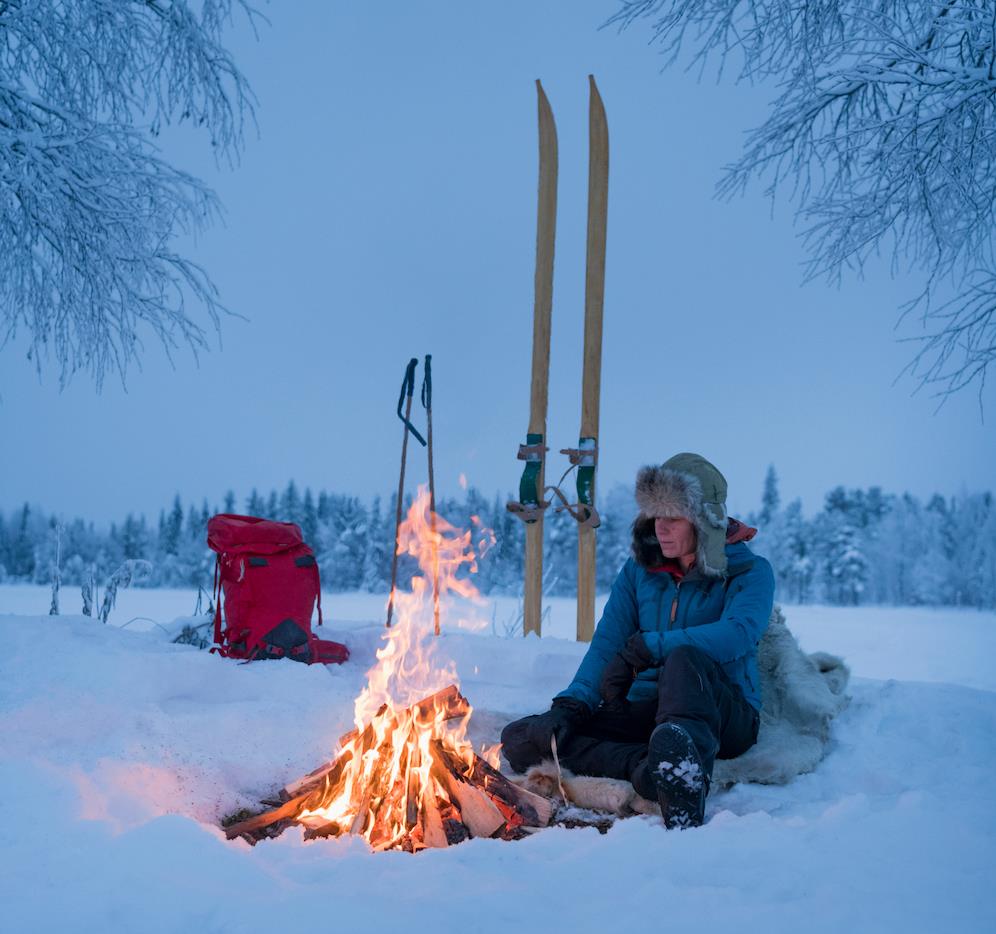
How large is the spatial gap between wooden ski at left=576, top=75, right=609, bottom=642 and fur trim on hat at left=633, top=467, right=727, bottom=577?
274cm

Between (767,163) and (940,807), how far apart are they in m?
3.63

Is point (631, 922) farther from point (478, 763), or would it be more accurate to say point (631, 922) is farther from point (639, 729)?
point (639, 729)

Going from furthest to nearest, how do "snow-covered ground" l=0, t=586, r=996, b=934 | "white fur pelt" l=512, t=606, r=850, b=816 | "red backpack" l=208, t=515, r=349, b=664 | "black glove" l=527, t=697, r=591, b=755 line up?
"red backpack" l=208, t=515, r=349, b=664 → "black glove" l=527, t=697, r=591, b=755 → "white fur pelt" l=512, t=606, r=850, b=816 → "snow-covered ground" l=0, t=586, r=996, b=934

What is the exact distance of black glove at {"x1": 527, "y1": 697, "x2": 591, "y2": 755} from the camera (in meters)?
3.02

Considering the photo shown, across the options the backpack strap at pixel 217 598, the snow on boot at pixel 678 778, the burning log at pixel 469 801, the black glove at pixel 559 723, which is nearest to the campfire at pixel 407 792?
the burning log at pixel 469 801

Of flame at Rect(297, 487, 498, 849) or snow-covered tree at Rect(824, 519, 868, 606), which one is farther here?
snow-covered tree at Rect(824, 519, 868, 606)

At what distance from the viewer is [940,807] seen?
231 centimetres

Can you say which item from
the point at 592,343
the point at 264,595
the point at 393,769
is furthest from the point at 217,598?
the point at 592,343

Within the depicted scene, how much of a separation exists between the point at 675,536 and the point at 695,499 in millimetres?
157

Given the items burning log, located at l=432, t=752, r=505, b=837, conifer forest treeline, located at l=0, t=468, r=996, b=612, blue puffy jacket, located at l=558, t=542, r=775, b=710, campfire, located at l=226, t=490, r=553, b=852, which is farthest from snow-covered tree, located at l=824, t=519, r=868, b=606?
burning log, located at l=432, t=752, r=505, b=837

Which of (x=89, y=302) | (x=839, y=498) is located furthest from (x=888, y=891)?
(x=839, y=498)

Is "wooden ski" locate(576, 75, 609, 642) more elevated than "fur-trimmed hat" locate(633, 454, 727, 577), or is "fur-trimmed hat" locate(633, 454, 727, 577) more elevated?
"wooden ski" locate(576, 75, 609, 642)

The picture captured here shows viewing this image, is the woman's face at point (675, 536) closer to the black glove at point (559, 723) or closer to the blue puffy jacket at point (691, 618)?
the blue puffy jacket at point (691, 618)

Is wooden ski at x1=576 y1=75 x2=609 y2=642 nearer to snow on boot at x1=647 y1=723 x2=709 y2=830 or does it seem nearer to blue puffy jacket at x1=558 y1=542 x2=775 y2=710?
blue puffy jacket at x1=558 y1=542 x2=775 y2=710
